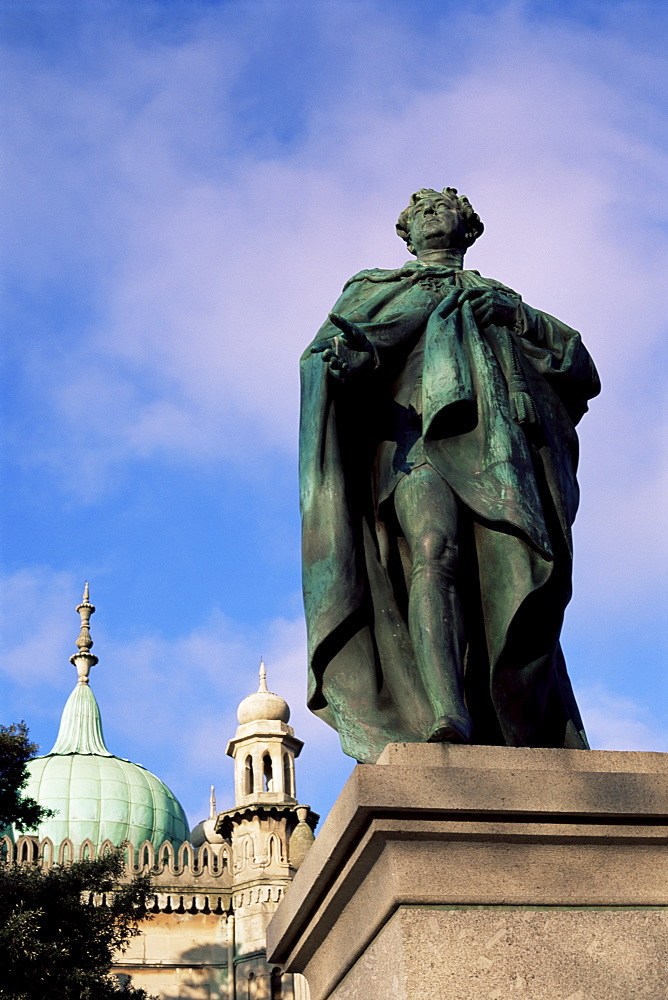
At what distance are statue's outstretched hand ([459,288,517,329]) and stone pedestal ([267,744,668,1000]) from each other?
186 cm

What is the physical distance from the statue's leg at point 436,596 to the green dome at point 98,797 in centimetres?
3452

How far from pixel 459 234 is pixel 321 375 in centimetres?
121

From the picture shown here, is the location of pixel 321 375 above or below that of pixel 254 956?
below

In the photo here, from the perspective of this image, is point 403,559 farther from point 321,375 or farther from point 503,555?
point 321,375

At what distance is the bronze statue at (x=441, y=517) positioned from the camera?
425 cm

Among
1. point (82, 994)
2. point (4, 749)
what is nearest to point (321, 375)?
point (82, 994)

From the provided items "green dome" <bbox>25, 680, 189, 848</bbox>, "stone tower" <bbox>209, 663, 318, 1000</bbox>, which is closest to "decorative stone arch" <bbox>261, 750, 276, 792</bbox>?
"stone tower" <bbox>209, 663, 318, 1000</bbox>

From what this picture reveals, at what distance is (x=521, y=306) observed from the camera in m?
5.01

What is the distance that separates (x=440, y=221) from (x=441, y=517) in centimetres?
160

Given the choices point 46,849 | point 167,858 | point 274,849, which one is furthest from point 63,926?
point 46,849

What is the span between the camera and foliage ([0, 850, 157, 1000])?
60.0 feet

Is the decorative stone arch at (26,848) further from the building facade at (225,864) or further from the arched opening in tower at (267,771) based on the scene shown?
the arched opening in tower at (267,771)

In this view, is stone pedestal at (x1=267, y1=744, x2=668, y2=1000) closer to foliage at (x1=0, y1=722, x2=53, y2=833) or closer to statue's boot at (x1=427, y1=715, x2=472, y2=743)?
statue's boot at (x1=427, y1=715, x2=472, y2=743)

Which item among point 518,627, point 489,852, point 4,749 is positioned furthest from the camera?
point 4,749
